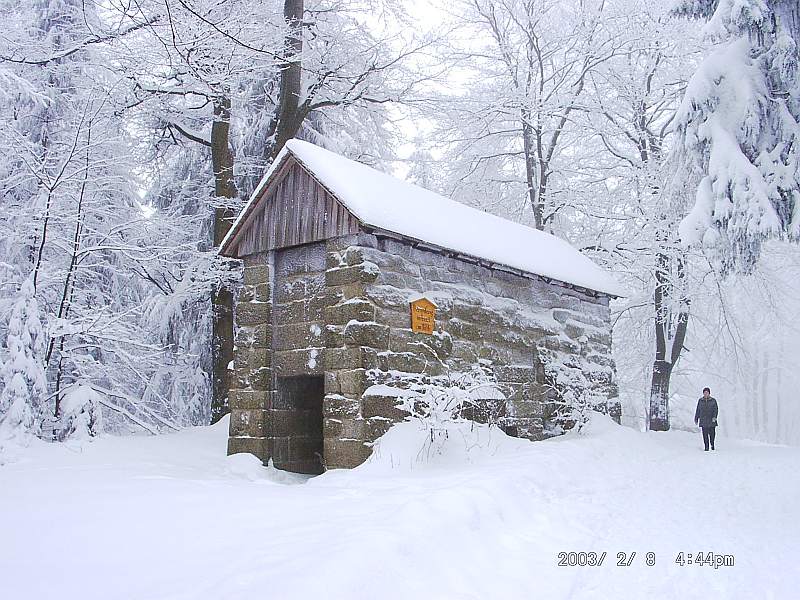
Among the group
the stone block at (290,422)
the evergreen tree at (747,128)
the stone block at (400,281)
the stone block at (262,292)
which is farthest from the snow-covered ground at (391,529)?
the evergreen tree at (747,128)

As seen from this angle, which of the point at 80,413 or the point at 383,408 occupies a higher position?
the point at 383,408

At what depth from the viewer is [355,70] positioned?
14.7m

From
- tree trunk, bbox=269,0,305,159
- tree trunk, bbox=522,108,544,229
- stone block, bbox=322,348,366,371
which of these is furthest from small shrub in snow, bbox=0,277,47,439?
tree trunk, bbox=522,108,544,229

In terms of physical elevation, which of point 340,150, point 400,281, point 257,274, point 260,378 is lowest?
point 260,378

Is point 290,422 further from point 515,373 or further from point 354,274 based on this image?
point 515,373

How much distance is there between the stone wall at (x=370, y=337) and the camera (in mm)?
7996

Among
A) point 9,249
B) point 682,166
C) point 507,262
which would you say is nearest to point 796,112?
point 682,166

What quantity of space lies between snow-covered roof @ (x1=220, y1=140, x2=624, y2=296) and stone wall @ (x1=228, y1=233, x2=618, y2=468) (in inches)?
9.6

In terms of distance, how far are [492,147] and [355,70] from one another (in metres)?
6.07

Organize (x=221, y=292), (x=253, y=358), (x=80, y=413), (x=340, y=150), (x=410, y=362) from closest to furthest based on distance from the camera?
(x=410, y=362)
(x=253, y=358)
(x=80, y=413)
(x=221, y=292)
(x=340, y=150)

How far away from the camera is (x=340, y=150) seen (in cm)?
1560

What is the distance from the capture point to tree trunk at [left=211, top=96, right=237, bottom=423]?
44.0ft

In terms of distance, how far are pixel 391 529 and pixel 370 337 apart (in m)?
3.53

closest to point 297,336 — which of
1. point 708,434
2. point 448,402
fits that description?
point 448,402
